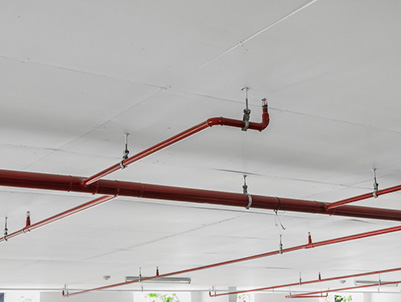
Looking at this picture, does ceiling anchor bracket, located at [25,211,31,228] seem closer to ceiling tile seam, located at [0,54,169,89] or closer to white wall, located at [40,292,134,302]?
ceiling tile seam, located at [0,54,169,89]

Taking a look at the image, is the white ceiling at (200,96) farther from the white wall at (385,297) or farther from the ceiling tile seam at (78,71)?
the white wall at (385,297)

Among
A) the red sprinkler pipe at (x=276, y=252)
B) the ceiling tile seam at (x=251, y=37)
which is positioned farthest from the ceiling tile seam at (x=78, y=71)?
the red sprinkler pipe at (x=276, y=252)

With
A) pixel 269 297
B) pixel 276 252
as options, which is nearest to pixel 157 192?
pixel 276 252

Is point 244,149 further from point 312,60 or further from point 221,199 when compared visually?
point 312,60

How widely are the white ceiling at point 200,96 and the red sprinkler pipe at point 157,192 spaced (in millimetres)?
248

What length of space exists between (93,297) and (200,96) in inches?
503

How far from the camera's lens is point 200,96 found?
4.05 meters

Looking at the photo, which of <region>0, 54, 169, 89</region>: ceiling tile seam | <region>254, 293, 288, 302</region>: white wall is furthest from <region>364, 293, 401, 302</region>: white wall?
<region>0, 54, 169, 89</region>: ceiling tile seam

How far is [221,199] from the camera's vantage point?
564 cm

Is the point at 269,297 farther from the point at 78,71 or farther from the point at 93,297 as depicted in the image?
the point at 78,71

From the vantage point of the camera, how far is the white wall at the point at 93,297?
1534cm

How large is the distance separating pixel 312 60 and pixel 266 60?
10.5 inches

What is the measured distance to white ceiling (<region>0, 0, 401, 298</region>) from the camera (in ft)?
Result: 10.2

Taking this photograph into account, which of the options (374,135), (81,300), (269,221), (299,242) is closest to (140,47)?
(374,135)
